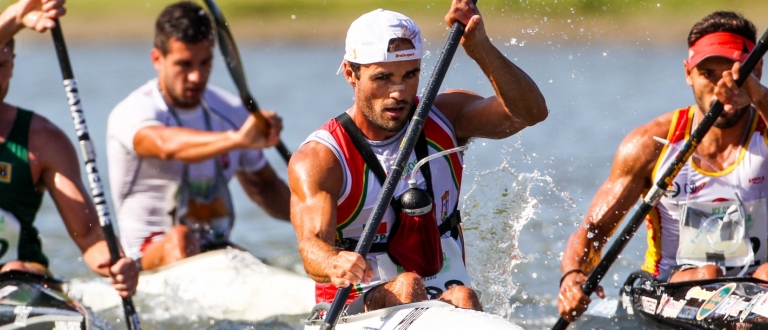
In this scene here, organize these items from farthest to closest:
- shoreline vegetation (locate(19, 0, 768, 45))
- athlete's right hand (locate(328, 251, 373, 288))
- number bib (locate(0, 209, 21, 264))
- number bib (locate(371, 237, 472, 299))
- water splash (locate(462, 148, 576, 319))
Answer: shoreline vegetation (locate(19, 0, 768, 45)) < water splash (locate(462, 148, 576, 319)) < number bib (locate(0, 209, 21, 264)) < number bib (locate(371, 237, 472, 299)) < athlete's right hand (locate(328, 251, 373, 288))

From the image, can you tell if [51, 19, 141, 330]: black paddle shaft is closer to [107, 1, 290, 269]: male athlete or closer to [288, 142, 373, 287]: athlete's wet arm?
[288, 142, 373, 287]: athlete's wet arm

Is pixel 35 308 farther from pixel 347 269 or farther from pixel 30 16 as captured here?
pixel 347 269

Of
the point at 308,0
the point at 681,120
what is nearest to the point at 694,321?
the point at 681,120

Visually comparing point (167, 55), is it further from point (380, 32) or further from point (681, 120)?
point (681, 120)

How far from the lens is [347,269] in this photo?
14.1ft

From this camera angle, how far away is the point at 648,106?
1658cm

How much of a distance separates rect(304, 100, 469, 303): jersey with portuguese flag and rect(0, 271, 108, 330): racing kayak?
4.18 feet

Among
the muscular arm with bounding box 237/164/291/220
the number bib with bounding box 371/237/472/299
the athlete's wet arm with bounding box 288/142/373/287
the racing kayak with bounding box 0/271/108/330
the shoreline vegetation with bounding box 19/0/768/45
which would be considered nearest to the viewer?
the athlete's wet arm with bounding box 288/142/373/287

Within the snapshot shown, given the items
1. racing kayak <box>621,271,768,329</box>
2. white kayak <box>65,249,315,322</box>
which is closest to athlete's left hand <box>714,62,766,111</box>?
racing kayak <box>621,271,768,329</box>

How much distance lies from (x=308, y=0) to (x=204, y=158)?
2080 cm

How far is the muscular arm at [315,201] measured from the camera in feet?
15.0

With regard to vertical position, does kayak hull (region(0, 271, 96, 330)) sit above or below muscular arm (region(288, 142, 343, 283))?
below

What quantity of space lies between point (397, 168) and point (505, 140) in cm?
943

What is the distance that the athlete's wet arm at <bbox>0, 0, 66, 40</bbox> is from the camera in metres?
5.46
